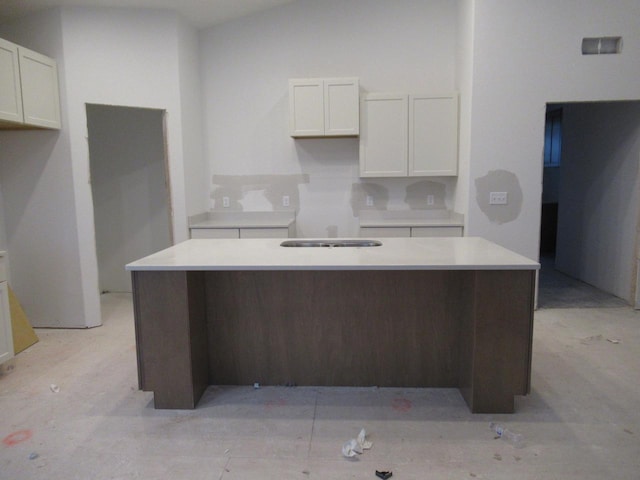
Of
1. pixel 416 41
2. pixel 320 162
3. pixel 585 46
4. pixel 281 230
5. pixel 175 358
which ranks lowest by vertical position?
pixel 175 358

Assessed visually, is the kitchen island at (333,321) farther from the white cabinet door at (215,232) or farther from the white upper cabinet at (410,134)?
the white upper cabinet at (410,134)

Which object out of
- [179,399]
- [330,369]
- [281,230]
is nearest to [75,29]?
[281,230]

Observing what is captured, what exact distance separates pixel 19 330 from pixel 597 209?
5510mm

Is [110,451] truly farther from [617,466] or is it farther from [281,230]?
[281,230]

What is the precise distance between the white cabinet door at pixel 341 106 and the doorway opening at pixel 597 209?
2.52m

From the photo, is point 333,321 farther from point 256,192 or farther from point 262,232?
point 256,192

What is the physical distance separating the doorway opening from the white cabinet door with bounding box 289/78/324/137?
2.82 metres

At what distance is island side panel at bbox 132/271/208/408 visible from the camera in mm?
2350

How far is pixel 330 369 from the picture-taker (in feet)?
8.75

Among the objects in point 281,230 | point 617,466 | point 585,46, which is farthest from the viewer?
point 281,230

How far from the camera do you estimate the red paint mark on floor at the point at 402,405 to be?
239 cm

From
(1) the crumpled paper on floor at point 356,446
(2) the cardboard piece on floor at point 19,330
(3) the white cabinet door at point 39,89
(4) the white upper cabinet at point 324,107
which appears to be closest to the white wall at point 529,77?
(4) the white upper cabinet at point 324,107

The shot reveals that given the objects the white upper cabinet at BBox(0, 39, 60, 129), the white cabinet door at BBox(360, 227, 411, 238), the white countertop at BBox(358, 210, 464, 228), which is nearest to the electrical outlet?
the white countertop at BBox(358, 210, 464, 228)

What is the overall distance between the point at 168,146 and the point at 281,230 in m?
1.31
